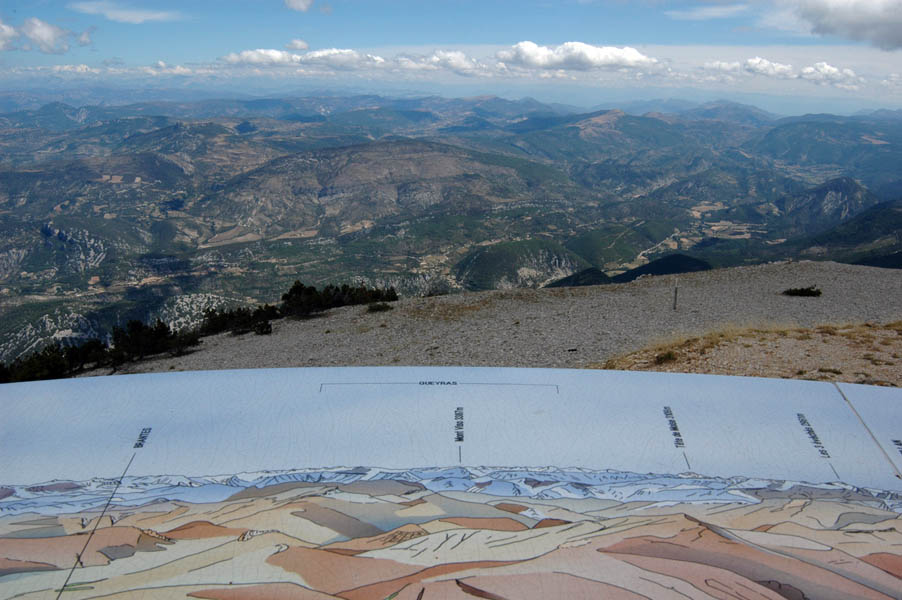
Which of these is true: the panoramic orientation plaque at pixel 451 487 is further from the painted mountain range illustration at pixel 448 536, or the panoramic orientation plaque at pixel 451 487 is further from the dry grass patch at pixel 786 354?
the dry grass patch at pixel 786 354

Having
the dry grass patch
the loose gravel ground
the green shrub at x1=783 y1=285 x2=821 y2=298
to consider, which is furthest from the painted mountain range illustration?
the green shrub at x1=783 y1=285 x2=821 y2=298

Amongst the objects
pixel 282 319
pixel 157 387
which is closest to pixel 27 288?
pixel 282 319

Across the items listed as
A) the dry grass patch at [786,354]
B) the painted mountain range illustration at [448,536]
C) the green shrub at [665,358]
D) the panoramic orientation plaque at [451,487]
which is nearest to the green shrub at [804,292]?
the dry grass patch at [786,354]

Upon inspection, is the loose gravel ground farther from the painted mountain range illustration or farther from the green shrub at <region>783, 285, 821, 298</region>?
the painted mountain range illustration

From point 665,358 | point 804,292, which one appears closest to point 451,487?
point 665,358

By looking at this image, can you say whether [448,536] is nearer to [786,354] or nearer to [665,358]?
[665,358]
